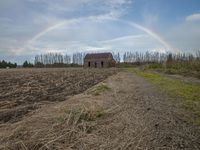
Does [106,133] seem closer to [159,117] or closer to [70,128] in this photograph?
[70,128]

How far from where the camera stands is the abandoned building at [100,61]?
6962 centimetres

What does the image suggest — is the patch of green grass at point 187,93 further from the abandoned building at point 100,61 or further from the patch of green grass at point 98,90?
the abandoned building at point 100,61

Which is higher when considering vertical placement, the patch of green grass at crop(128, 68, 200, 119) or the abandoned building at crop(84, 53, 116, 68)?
the abandoned building at crop(84, 53, 116, 68)

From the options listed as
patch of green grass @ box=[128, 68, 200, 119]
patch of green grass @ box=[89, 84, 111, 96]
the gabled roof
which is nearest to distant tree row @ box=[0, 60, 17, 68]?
the gabled roof

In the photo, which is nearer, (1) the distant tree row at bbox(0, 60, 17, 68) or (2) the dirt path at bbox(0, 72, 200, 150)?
(2) the dirt path at bbox(0, 72, 200, 150)

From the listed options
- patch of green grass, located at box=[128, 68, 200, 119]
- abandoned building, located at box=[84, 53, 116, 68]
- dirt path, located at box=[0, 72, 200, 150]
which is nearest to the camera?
dirt path, located at box=[0, 72, 200, 150]

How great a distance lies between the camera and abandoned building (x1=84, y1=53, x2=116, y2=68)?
69.6m

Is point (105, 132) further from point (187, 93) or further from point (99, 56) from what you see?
point (99, 56)

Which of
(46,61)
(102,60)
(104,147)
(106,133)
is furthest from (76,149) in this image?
(46,61)

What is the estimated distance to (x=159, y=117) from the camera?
454 cm

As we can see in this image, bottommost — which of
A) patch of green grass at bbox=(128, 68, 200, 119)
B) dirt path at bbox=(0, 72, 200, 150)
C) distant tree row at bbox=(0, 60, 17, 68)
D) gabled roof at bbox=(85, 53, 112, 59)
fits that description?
dirt path at bbox=(0, 72, 200, 150)

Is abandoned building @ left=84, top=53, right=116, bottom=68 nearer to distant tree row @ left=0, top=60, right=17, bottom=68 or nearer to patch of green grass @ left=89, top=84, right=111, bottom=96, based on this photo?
distant tree row @ left=0, top=60, right=17, bottom=68

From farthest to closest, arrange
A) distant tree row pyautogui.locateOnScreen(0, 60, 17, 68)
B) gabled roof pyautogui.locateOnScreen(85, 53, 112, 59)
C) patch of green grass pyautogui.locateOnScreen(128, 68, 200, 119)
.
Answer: distant tree row pyautogui.locateOnScreen(0, 60, 17, 68), gabled roof pyautogui.locateOnScreen(85, 53, 112, 59), patch of green grass pyautogui.locateOnScreen(128, 68, 200, 119)

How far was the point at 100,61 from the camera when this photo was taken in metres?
70.5
